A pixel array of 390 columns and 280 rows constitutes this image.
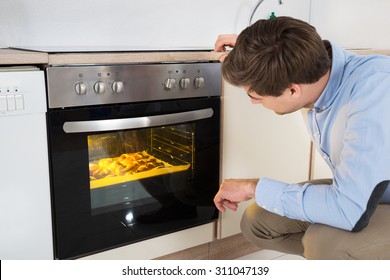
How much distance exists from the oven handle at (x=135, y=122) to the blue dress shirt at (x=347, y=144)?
0.46 meters

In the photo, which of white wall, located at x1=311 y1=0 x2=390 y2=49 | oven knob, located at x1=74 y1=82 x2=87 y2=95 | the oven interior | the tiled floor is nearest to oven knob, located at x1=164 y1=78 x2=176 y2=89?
the oven interior

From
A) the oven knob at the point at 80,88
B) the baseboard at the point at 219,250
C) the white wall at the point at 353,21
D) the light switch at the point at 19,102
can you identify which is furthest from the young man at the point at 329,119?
the white wall at the point at 353,21

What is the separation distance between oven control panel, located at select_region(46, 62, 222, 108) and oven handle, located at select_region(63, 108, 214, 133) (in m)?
0.06

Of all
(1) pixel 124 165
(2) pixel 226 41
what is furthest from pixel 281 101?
(1) pixel 124 165

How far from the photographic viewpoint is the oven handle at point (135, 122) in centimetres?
139

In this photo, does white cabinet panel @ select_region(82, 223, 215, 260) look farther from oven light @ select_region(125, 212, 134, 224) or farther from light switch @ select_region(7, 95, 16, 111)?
light switch @ select_region(7, 95, 16, 111)

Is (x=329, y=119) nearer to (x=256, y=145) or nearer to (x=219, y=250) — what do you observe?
(x=256, y=145)

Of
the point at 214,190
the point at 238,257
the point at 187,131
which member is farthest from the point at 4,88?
the point at 238,257

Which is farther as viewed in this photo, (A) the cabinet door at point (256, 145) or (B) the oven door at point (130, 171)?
(A) the cabinet door at point (256, 145)

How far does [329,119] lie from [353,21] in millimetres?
1670

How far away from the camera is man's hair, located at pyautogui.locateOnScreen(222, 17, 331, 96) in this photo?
1019 millimetres

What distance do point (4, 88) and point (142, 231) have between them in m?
0.65

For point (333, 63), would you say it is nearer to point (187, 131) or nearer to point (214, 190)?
point (187, 131)

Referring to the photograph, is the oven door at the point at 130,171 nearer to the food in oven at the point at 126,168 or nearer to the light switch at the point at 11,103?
the food in oven at the point at 126,168
